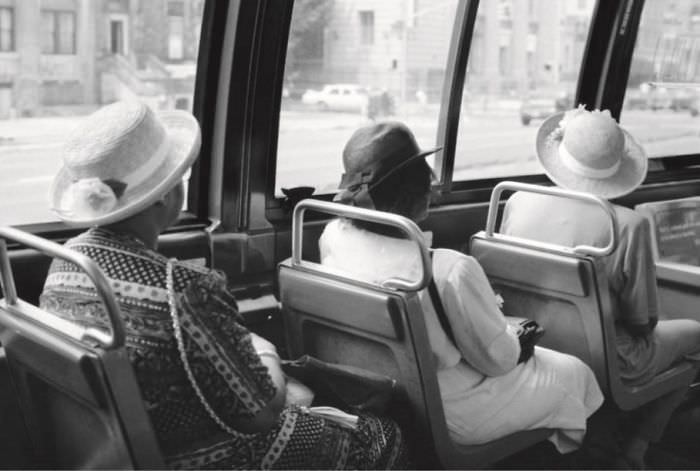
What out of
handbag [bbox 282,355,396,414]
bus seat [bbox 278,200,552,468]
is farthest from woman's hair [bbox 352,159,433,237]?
handbag [bbox 282,355,396,414]

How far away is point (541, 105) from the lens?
561cm

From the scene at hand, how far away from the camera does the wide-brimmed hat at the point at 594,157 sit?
3.77 meters

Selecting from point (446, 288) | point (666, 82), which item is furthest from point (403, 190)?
point (666, 82)

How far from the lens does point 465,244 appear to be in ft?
15.7

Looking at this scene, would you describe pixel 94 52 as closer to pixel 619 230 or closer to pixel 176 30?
pixel 176 30

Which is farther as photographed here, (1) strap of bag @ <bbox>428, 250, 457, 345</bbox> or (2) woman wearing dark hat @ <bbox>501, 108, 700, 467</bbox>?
(2) woman wearing dark hat @ <bbox>501, 108, 700, 467</bbox>

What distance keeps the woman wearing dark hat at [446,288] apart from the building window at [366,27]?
161cm

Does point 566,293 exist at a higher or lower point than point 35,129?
lower

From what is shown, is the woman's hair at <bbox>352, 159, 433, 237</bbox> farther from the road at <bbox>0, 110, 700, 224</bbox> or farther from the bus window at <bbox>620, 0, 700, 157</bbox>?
the bus window at <bbox>620, 0, 700, 157</bbox>

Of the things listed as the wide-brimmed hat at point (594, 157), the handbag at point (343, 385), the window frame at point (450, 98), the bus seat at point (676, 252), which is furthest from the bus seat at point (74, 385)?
the bus seat at point (676, 252)

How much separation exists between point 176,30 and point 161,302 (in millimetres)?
1976

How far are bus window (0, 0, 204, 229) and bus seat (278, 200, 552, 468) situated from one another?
1.09 metres

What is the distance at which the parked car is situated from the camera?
5500 millimetres

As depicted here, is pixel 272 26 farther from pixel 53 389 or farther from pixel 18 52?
pixel 53 389
